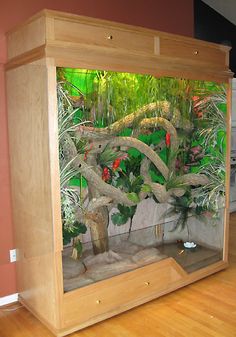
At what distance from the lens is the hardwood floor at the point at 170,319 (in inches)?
94.7

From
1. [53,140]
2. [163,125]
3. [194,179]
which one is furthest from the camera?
[194,179]

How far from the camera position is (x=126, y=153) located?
116 inches

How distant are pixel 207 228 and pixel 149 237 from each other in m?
0.73

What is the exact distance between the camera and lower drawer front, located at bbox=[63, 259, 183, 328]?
242 cm

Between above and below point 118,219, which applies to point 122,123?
above

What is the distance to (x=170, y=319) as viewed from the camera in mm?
2562

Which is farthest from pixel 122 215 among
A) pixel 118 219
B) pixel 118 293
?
pixel 118 293

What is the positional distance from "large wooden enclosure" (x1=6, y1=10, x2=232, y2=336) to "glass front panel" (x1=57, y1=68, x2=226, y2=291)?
11 cm

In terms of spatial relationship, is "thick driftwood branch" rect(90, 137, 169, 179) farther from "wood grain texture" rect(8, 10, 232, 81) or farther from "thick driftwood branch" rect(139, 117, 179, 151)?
"wood grain texture" rect(8, 10, 232, 81)

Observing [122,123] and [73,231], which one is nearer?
[73,231]

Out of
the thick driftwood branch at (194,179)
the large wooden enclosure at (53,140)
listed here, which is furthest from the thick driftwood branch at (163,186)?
the large wooden enclosure at (53,140)

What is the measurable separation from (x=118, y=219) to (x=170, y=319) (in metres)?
0.90

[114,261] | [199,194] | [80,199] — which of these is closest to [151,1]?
[199,194]

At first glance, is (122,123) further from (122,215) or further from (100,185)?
(122,215)
